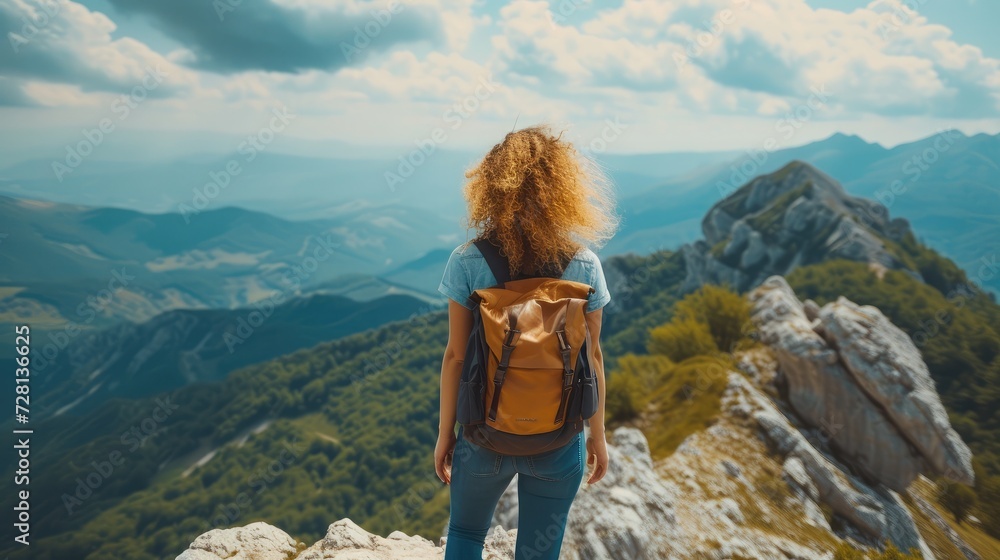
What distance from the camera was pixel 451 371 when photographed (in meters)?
3.86

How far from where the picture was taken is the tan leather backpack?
342 centimetres

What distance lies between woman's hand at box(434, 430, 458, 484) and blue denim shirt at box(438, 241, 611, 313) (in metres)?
1.06

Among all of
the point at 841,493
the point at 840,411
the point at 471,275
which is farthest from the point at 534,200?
the point at 840,411

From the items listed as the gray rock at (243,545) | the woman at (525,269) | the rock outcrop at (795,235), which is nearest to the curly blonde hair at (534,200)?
the woman at (525,269)

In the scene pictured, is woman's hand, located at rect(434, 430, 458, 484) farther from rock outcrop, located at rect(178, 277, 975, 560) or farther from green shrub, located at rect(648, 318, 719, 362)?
green shrub, located at rect(648, 318, 719, 362)

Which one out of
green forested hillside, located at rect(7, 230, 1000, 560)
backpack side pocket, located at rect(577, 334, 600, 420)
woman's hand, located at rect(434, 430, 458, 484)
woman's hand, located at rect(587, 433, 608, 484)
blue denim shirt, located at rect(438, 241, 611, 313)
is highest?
blue denim shirt, located at rect(438, 241, 611, 313)

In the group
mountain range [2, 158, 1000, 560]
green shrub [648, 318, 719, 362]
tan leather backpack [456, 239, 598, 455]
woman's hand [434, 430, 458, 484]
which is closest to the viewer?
tan leather backpack [456, 239, 598, 455]

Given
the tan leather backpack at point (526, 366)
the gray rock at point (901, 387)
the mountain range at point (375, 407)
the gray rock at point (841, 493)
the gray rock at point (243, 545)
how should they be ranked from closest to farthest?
the tan leather backpack at point (526, 366) < the gray rock at point (243, 545) < the gray rock at point (841, 493) < the gray rock at point (901, 387) < the mountain range at point (375, 407)

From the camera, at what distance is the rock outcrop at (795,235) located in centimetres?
7794

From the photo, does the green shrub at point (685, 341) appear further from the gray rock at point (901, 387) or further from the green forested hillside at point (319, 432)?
the green forested hillside at point (319, 432)

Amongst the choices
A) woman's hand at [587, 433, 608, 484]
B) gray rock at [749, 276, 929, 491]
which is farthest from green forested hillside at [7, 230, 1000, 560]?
woman's hand at [587, 433, 608, 484]

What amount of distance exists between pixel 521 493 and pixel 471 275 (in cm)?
174

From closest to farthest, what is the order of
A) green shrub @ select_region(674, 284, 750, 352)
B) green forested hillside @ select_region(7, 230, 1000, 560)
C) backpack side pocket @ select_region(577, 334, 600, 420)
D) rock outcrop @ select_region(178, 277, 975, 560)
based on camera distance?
backpack side pocket @ select_region(577, 334, 600, 420) < rock outcrop @ select_region(178, 277, 975, 560) < green shrub @ select_region(674, 284, 750, 352) < green forested hillside @ select_region(7, 230, 1000, 560)

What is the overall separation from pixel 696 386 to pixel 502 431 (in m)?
13.9
